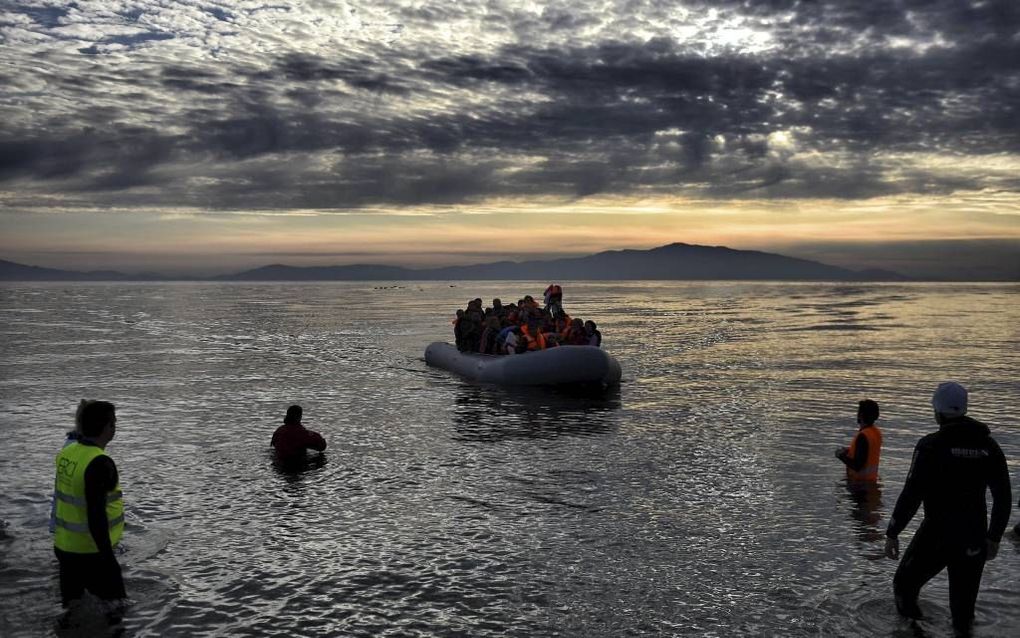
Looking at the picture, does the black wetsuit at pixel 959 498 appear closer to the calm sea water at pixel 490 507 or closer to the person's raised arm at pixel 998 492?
the person's raised arm at pixel 998 492

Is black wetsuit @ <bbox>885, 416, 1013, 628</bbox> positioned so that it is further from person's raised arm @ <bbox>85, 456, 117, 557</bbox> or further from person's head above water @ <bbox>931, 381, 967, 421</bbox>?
person's raised arm @ <bbox>85, 456, 117, 557</bbox>

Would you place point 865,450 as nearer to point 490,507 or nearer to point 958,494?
point 490,507

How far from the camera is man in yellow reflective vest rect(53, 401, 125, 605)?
5.93 m

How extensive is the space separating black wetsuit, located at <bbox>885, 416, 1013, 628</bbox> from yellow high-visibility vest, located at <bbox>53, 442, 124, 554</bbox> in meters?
6.19

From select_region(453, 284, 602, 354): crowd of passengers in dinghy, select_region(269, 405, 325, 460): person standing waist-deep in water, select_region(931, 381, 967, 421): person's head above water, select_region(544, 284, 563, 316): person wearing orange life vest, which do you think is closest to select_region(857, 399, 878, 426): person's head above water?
select_region(931, 381, 967, 421): person's head above water

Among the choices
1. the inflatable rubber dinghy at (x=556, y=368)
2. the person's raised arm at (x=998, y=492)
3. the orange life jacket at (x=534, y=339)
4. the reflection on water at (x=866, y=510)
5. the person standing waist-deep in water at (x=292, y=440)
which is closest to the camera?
the person's raised arm at (x=998, y=492)

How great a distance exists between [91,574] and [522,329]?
709 inches

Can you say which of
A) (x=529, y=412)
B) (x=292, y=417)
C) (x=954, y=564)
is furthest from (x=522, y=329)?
(x=954, y=564)

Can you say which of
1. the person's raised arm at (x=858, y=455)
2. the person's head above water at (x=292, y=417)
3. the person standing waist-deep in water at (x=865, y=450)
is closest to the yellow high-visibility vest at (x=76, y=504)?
the person's head above water at (x=292, y=417)

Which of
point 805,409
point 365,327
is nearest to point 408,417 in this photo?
point 805,409

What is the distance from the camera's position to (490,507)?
427 inches

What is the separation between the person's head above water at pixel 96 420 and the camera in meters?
5.90

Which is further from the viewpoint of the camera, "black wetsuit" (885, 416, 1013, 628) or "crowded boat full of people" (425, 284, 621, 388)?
"crowded boat full of people" (425, 284, 621, 388)

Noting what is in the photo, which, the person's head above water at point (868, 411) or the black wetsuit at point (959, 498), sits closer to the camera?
the black wetsuit at point (959, 498)
